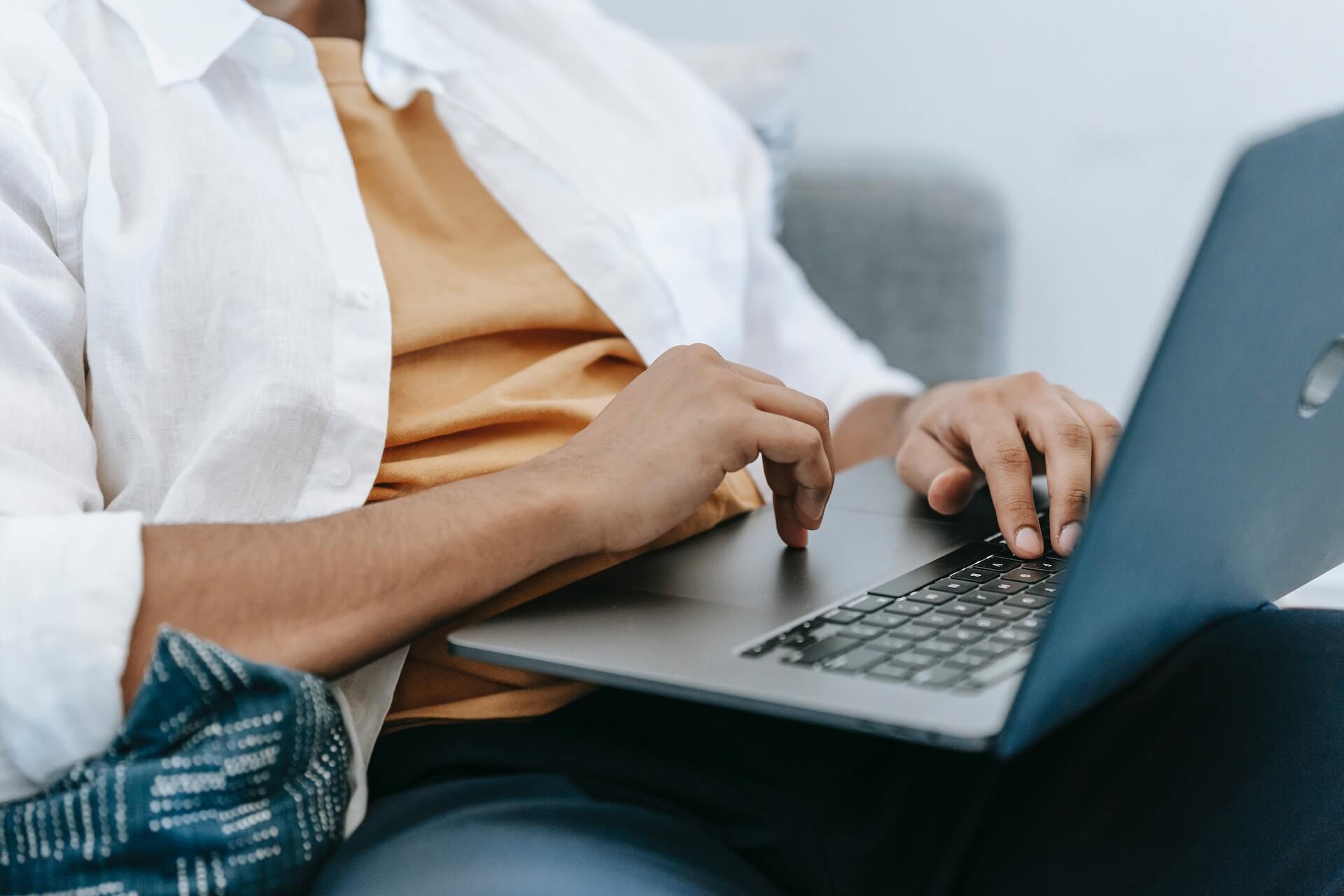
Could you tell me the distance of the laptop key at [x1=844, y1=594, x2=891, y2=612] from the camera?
0.58 m

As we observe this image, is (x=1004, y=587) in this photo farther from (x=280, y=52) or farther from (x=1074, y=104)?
(x=1074, y=104)

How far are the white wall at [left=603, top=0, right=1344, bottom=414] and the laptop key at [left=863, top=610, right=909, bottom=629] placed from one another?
110 centimetres

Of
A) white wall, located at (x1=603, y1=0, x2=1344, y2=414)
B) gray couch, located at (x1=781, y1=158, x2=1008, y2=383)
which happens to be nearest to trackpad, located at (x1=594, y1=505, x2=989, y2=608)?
gray couch, located at (x1=781, y1=158, x2=1008, y2=383)

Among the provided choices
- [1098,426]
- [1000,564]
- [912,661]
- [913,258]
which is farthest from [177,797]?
[913,258]

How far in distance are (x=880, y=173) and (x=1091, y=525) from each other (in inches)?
43.5

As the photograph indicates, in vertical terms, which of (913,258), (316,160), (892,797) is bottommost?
(892,797)

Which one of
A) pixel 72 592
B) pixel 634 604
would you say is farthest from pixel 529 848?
pixel 72 592

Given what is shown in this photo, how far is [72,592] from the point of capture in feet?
1.71

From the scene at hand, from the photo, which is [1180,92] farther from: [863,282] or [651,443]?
[651,443]

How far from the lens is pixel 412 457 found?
2.47 ft

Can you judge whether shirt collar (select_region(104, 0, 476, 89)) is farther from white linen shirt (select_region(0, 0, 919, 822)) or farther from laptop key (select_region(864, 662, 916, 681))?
laptop key (select_region(864, 662, 916, 681))

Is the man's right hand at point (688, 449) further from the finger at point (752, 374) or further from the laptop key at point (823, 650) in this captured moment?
the laptop key at point (823, 650)

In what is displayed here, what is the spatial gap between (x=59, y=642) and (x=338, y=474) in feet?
0.71

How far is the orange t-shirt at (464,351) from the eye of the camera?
68cm
